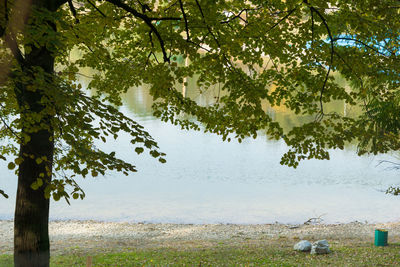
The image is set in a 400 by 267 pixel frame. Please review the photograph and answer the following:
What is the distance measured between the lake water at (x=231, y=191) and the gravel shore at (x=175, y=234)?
4.38ft

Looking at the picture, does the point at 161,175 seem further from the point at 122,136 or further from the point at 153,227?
the point at 122,136

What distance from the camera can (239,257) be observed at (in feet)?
31.2

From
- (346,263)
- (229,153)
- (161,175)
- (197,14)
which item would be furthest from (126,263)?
(229,153)

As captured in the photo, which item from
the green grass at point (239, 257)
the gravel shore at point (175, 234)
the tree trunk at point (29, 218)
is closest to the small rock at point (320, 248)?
the green grass at point (239, 257)

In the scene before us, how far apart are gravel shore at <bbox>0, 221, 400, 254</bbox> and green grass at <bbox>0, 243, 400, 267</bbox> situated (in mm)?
1200

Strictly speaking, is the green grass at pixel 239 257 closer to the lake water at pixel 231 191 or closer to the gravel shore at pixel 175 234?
the gravel shore at pixel 175 234

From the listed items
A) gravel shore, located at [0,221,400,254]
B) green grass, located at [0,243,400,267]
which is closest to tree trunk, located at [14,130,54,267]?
green grass, located at [0,243,400,267]

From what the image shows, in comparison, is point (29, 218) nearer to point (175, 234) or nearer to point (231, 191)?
point (175, 234)

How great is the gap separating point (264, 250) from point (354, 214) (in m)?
8.82

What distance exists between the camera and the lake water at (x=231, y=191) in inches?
693

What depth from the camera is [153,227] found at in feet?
50.6

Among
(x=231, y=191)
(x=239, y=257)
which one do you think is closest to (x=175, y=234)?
(x=239, y=257)

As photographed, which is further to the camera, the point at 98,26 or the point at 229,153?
the point at 229,153

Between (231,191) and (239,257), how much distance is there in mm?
11244
